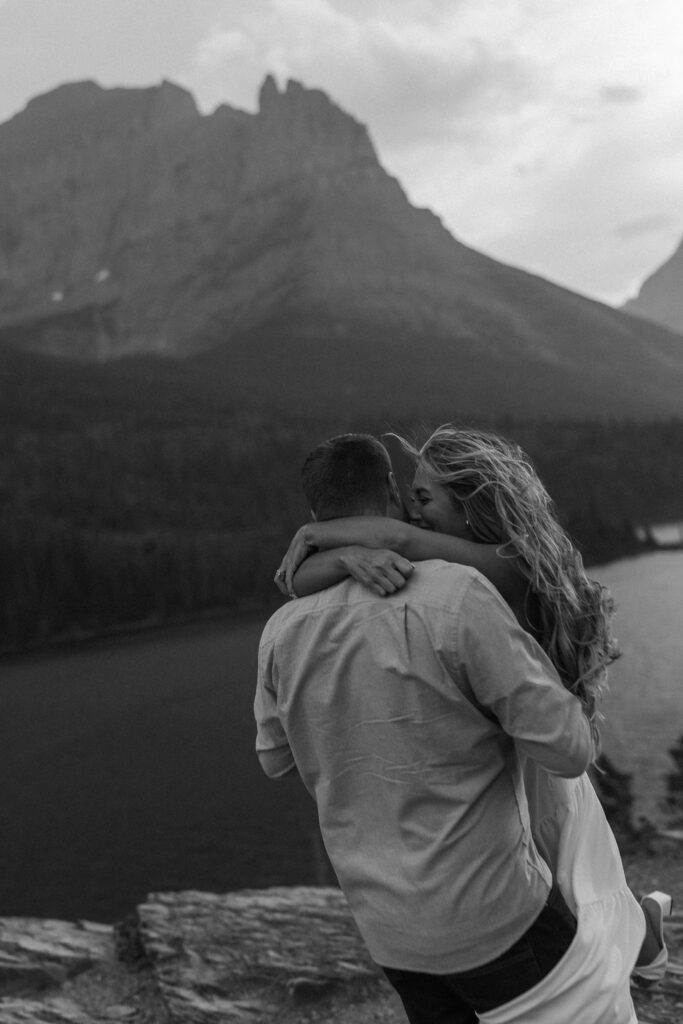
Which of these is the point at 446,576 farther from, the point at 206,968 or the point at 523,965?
the point at 206,968

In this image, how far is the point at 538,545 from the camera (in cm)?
275

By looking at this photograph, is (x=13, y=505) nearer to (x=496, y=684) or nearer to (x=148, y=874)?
(x=148, y=874)

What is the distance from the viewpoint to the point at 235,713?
200ft

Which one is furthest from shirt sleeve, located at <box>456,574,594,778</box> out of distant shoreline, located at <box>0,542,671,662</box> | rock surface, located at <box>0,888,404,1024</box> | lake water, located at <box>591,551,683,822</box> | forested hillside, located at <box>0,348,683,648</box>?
forested hillside, located at <box>0,348,683,648</box>

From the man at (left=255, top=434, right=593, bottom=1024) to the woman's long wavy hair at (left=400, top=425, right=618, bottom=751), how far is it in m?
0.26

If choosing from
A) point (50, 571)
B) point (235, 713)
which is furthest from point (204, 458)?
point (235, 713)

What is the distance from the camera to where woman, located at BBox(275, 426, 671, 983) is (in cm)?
272

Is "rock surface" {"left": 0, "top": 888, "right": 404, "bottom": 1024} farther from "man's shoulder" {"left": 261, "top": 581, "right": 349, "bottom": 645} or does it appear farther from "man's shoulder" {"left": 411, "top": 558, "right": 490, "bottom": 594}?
"man's shoulder" {"left": 411, "top": 558, "right": 490, "bottom": 594}

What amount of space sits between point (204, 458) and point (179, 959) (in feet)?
507

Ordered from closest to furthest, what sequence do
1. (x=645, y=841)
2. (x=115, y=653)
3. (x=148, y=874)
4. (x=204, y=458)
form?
(x=645, y=841), (x=148, y=874), (x=115, y=653), (x=204, y=458)

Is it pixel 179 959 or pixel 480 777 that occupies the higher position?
pixel 480 777

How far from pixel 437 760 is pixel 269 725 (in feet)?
1.96

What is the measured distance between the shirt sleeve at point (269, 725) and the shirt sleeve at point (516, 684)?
62 cm

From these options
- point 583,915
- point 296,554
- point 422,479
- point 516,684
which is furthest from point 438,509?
point 583,915
